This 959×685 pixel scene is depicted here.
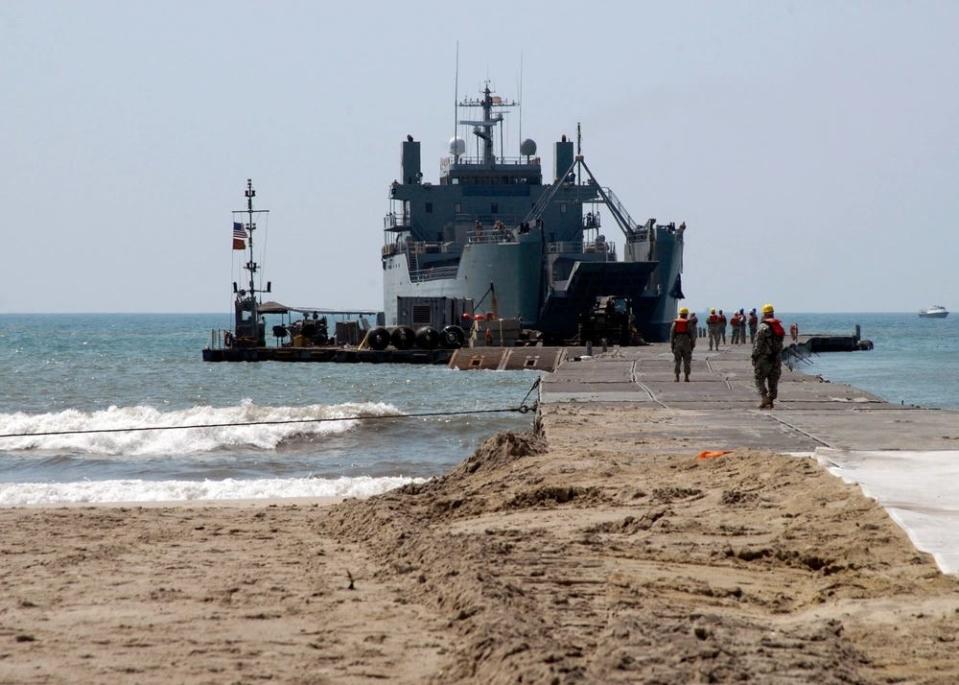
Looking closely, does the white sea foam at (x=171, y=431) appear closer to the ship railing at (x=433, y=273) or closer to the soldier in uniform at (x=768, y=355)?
the soldier in uniform at (x=768, y=355)

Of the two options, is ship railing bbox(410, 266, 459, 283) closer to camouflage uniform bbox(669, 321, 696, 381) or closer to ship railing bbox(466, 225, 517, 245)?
ship railing bbox(466, 225, 517, 245)

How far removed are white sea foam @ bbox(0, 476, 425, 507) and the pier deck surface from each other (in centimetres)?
253

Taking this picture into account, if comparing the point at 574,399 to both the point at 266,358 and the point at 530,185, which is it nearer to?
the point at 266,358

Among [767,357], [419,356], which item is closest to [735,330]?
[419,356]

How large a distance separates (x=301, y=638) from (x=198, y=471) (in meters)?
12.2

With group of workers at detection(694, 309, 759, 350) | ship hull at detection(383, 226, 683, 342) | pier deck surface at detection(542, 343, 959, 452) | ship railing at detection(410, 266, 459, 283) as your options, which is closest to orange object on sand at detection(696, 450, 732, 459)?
pier deck surface at detection(542, 343, 959, 452)

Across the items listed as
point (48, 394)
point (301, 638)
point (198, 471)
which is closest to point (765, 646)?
point (301, 638)

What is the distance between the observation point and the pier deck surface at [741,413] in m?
13.2

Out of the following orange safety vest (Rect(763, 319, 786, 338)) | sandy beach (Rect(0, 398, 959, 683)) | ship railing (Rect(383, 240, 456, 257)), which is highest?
ship railing (Rect(383, 240, 456, 257))

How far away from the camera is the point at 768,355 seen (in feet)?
55.9

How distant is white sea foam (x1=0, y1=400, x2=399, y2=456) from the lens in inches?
838

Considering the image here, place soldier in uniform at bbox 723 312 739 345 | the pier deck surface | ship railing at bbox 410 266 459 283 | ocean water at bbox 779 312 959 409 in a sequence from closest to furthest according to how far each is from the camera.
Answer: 1. the pier deck surface
2. ocean water at bbox 779 312 959 409
3. soldier in uniform at bbox 723 312 739 345
4. ship railing at bbox 410 266 459 283

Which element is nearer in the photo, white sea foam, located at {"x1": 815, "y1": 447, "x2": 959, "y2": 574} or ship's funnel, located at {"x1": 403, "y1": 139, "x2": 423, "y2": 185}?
white sea foam, located at {"x1": 815, "y1": 447, "x2": 959, "y2": 574}

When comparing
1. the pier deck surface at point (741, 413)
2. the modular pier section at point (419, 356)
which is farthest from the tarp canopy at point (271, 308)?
the pier deck surface at point (741, 413)
